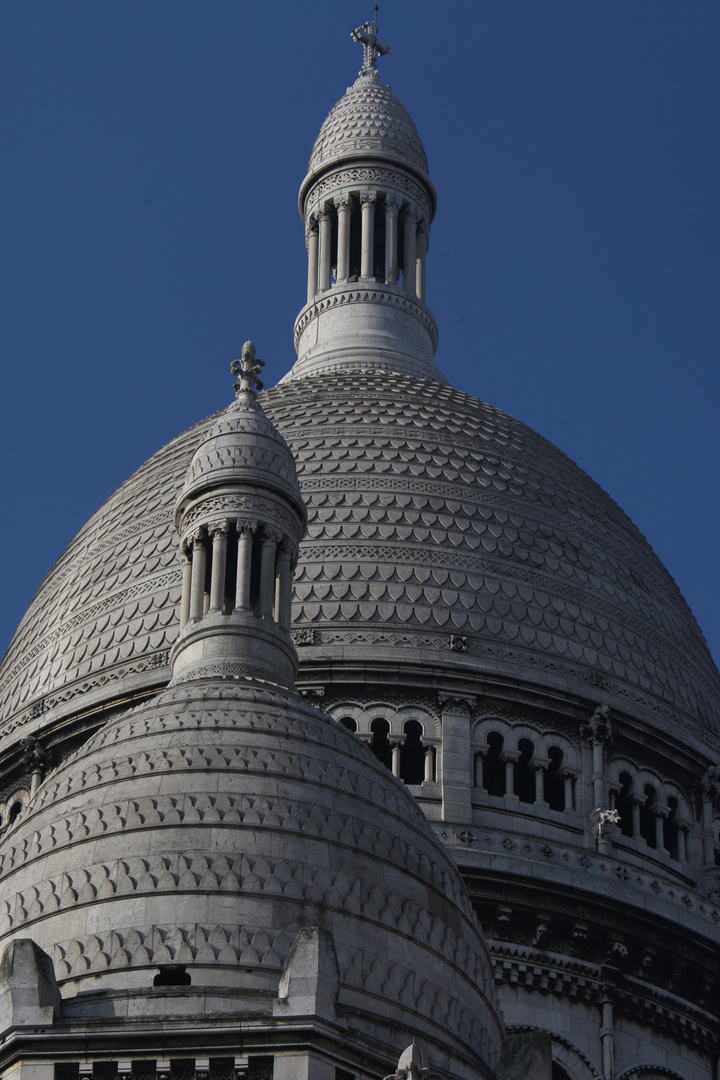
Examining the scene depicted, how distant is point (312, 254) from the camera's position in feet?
177

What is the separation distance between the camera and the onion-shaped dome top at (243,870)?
81.0 ft

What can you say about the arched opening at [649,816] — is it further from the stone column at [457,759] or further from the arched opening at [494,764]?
the stone column at [457,759]

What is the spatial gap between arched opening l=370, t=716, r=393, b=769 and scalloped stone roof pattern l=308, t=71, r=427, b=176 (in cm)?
1635

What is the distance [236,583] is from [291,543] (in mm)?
1011

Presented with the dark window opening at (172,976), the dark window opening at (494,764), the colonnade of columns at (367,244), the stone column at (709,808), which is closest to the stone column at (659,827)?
the stone column at (709,808)

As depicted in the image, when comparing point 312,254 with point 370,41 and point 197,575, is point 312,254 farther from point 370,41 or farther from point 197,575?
point 197,575

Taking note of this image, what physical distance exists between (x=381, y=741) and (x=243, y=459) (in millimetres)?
9434

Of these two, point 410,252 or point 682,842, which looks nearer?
point 682,842

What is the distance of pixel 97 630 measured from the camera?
4316cm

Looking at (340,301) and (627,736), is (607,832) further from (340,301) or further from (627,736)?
(340,301)

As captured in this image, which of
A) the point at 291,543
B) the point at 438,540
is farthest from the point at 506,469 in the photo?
the point at 291,543

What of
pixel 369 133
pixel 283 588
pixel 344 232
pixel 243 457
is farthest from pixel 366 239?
pixel 283 588

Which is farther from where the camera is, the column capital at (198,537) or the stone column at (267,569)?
the column capital at (198,537)

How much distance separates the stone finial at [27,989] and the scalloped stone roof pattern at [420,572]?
55.4 feet
